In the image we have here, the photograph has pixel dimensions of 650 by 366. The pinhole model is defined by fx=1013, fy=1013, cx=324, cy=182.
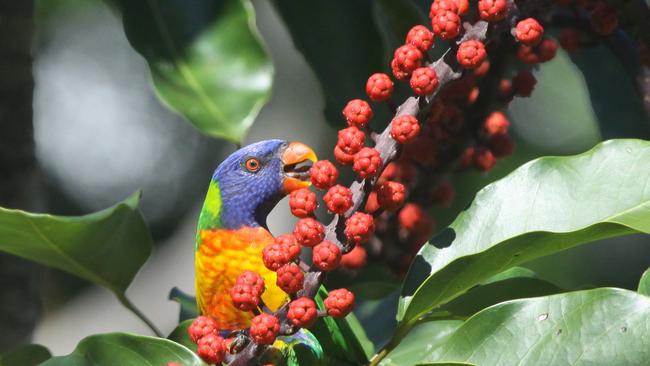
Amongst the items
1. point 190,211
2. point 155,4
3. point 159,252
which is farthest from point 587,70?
point 190,211

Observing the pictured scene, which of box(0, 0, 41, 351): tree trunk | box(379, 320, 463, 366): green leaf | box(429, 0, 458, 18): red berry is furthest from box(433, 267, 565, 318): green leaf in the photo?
box(0, 0, 41, 351): tree trunk

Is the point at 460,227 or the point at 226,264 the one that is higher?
the point at 460,227

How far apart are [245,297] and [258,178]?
2.19 feet

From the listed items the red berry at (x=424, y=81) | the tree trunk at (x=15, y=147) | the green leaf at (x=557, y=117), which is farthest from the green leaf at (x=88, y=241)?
the green leaf at (x=557, y=117)

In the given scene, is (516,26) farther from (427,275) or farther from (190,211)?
(190,211)

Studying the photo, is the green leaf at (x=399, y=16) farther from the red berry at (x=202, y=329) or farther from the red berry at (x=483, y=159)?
the red berry at (x=202, y=329)

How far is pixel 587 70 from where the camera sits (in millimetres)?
1743

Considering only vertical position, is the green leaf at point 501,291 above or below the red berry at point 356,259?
above

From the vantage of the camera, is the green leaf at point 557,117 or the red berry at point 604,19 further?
the green leaf at point 557,117

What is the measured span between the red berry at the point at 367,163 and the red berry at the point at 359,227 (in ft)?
0.15

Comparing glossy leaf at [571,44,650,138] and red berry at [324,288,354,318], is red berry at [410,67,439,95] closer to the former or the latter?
red berry at [324,288,354,318]

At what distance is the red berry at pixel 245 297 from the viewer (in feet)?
3.80

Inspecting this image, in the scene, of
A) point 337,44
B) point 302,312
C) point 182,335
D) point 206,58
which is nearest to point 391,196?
point 302,312

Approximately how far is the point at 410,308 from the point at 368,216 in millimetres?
222
